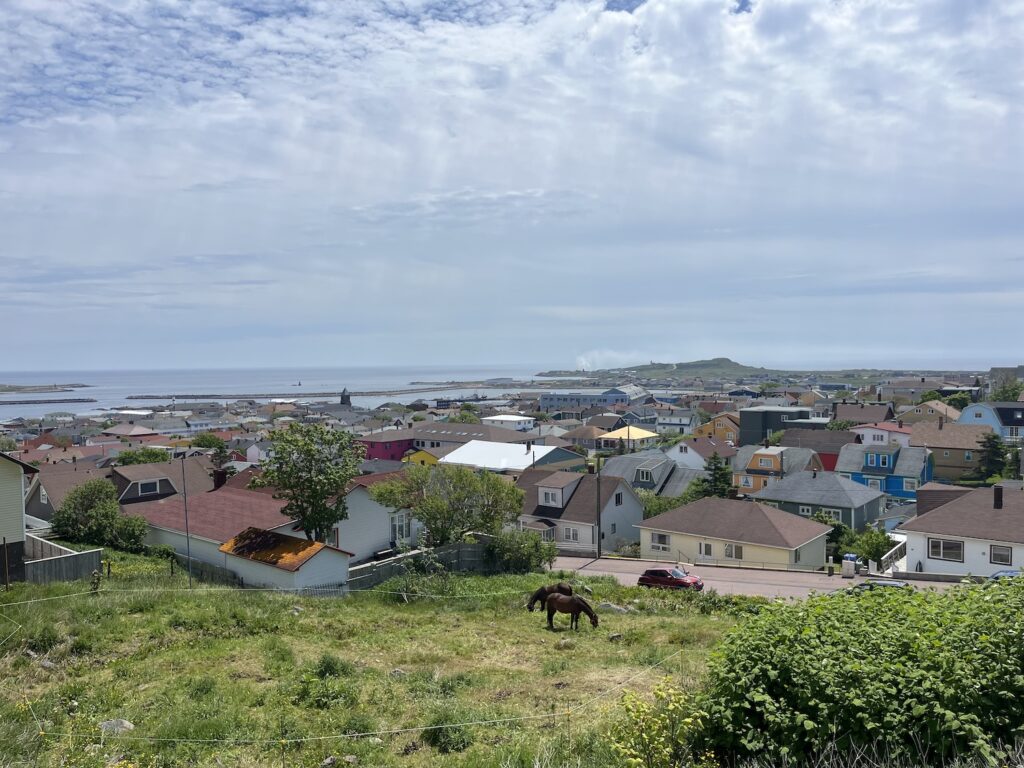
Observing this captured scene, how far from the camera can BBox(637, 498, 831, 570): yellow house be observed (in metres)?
33.1

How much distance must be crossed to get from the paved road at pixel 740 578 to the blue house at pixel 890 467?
98.6ft

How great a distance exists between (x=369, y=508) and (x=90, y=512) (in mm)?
11265

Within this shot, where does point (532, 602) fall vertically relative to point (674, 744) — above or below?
below

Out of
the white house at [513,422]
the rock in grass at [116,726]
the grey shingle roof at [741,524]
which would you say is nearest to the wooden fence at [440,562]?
the rock in grass at [116,726]

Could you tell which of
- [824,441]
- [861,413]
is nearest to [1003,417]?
[824,441]

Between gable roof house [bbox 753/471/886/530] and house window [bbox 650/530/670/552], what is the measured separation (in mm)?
11646

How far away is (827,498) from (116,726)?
42.8 meters

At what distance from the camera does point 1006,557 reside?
27.4m

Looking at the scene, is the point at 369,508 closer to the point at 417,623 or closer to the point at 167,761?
the point at 417,623

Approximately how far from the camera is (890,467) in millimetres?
56844

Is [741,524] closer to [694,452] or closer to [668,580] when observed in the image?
[668,580]

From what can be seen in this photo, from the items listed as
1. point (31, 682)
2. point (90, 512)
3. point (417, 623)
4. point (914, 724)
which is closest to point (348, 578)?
point (417, 623)

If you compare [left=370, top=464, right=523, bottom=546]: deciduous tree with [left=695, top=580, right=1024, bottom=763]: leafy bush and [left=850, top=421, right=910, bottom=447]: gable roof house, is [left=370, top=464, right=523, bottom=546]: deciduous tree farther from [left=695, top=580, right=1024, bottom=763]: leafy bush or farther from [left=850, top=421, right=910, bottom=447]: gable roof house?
[left=850, top=421, right=910, bottom=447]: gable roof house

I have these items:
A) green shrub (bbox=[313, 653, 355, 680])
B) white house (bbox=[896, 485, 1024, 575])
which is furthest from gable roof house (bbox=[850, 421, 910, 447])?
green shrub (bbox=[313, 653, 355, 680])
